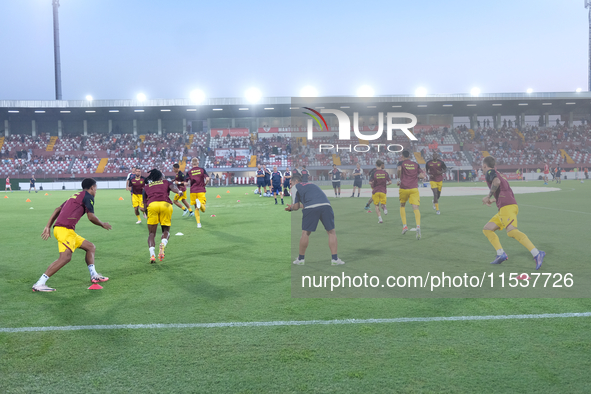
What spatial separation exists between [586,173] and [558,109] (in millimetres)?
15194

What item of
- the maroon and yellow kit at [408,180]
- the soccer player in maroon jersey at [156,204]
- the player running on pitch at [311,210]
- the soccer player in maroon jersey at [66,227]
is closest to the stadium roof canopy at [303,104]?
the maroon and yellow kit at [408,180]

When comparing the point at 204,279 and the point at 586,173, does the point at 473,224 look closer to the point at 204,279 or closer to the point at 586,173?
the point at 204,279

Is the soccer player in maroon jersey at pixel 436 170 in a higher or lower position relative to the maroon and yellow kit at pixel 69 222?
higher

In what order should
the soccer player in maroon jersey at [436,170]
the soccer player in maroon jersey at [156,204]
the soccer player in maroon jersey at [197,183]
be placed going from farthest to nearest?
the soccer player in maroon jersey at [436,170] < the soccer player in maroon jersey at [197,183] < the soccer player in maroon jersey at [156,204]

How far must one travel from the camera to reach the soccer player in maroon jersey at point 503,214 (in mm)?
7766

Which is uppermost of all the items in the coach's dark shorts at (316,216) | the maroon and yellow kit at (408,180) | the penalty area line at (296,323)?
the maroon and yellow kit at (408,180)

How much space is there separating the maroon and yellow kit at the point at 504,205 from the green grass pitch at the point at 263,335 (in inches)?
32.7

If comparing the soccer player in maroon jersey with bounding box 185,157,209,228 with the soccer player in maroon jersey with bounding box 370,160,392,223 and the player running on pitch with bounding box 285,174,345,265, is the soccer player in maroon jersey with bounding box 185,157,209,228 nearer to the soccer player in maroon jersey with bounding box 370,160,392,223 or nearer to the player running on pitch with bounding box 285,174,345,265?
the soccer player in maroon jersey with bounding box 370,160,392,223

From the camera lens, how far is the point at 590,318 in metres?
5.23

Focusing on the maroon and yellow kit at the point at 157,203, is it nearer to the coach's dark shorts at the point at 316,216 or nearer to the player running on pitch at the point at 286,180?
the coach's dark shorts at the point at 316,216

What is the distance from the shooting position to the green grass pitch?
12.3 feet

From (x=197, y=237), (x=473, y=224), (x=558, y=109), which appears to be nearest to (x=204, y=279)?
(x=197, y=237)

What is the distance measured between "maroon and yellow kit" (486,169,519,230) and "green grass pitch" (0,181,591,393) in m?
0.83

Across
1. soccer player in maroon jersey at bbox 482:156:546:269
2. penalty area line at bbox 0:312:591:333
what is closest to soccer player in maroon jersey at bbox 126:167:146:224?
penalty area line at bbox 0:312:591:333
